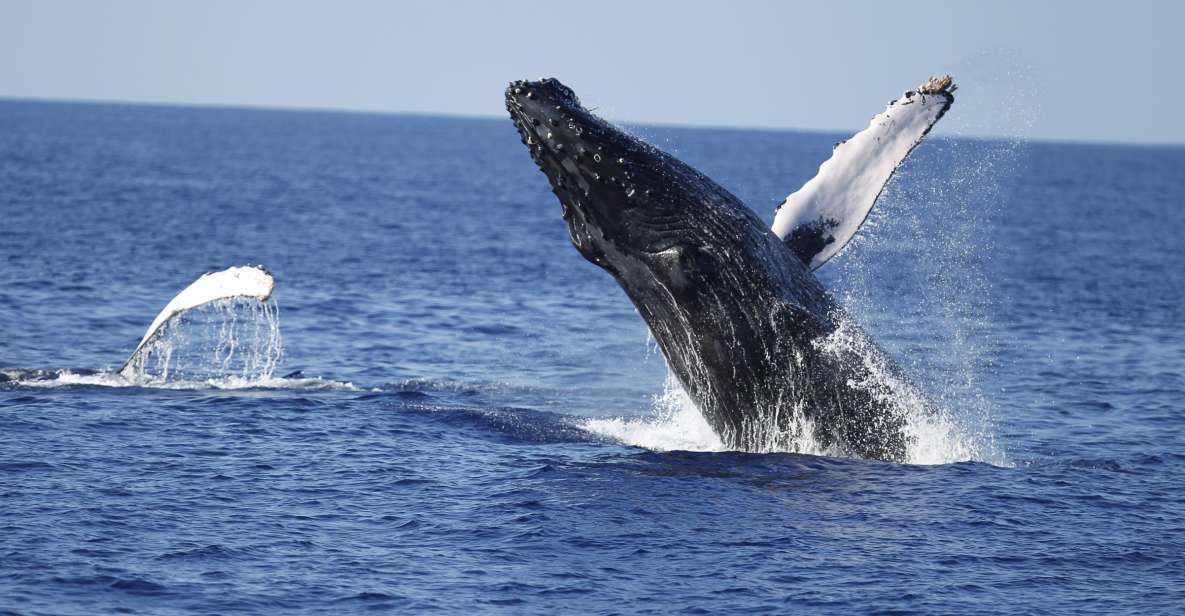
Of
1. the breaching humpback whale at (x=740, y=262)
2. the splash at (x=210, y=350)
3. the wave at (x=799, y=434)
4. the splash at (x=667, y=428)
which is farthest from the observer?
the splash at (x=210, y=350)

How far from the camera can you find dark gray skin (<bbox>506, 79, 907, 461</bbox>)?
13.3 m

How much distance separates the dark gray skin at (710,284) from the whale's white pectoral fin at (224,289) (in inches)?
167

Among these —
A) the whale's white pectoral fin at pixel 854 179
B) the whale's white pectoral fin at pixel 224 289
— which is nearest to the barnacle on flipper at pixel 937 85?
the whale's white pectoral fin at pixel 854 179

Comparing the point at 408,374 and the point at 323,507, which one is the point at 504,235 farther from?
the point at 323,507

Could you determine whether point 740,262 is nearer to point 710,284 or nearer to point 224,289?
point 710,284

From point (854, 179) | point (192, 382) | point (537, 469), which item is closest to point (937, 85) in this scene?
point (854, 179)

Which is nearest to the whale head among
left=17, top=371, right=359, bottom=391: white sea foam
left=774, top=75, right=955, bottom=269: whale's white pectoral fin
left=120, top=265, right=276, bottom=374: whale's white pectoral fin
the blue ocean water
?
the blue ocean water

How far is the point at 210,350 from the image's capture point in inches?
931

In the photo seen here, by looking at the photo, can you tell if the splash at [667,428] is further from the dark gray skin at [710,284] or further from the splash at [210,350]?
the splash at [210,350]

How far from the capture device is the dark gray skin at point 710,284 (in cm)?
1334

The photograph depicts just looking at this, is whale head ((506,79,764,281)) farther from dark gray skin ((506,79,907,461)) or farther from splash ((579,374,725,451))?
splash ((579,374,725,451))

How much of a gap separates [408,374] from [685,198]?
8.96 meters

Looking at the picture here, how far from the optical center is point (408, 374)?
21594 mm

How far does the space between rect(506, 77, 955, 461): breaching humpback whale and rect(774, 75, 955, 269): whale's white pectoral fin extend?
0.04ft
